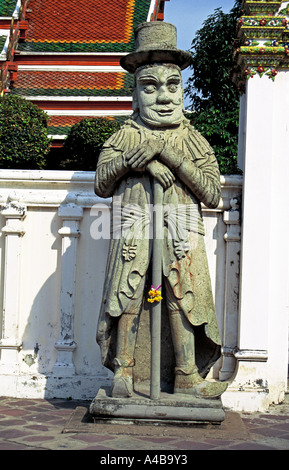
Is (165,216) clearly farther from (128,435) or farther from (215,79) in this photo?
(215,79)

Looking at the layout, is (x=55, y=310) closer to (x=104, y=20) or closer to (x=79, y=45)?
(x=79, y=45)

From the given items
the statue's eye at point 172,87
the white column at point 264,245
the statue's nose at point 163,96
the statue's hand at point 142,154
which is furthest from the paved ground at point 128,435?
the statue's eye at point 172,87

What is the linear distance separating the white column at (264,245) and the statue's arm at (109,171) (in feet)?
5.00

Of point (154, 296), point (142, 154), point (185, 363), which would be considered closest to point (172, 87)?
point (142, 154)

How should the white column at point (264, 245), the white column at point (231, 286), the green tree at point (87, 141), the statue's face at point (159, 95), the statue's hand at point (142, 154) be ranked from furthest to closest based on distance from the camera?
the green tree at point (87, 141), the white column at point (231, 286), the white column at point (264, 245), the statue's face at point (159, 95), the statue's hand at point (142, 154)

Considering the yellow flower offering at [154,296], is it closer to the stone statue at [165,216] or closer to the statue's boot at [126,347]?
the stone statue at [165,216]

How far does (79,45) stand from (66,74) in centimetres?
104

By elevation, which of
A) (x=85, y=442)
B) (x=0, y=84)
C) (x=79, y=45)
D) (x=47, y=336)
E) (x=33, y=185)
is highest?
(x=79, y=45)

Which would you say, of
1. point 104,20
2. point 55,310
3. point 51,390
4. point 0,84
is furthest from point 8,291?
point 104,20

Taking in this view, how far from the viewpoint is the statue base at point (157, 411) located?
18.3 feet

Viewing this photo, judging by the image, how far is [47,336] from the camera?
23.9ft

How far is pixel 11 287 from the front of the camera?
7.24 metres

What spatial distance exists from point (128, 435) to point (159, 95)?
2.60 m
